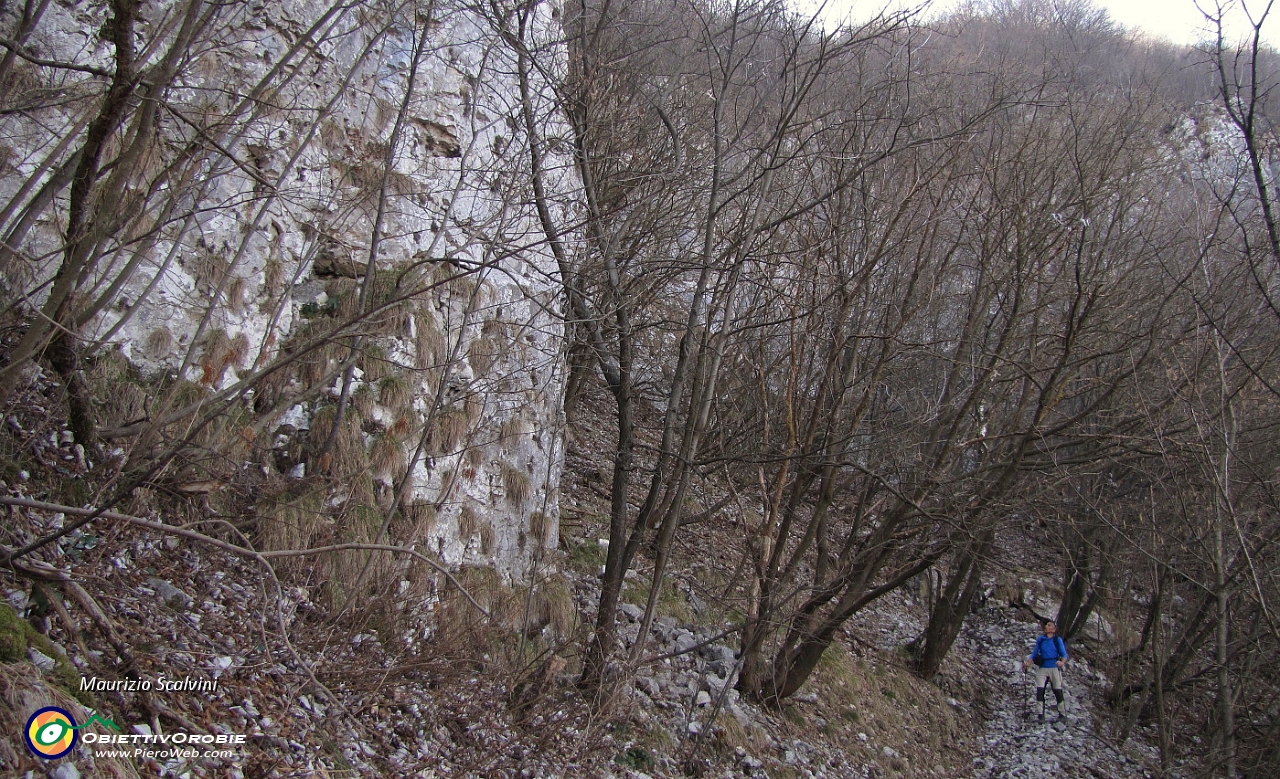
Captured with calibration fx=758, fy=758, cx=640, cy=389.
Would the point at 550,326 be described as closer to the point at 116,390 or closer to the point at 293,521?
the point at 293,521

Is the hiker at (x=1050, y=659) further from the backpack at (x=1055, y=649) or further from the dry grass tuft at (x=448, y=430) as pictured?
the dry grass tuft at (x=448, y=430)

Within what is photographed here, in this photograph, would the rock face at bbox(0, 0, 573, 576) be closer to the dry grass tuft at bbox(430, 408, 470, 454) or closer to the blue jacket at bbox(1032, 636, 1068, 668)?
the dry grass tuft at bbox(430, 408, 470, 454)

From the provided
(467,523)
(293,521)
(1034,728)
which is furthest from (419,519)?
(1034,728)

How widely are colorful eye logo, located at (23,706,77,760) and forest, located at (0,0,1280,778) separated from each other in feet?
0.24

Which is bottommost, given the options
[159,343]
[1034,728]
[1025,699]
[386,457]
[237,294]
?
[1034,728]

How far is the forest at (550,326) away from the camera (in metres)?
3.69

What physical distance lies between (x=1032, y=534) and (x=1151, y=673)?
9.89 ft

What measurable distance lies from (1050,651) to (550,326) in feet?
25.9

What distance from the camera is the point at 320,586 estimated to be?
4551 mm

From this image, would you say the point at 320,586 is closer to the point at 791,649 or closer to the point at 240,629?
the point at 240,629

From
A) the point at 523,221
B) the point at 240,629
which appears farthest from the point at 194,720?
the point at 523,221

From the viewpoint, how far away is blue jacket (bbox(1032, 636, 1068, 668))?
977 centimetres

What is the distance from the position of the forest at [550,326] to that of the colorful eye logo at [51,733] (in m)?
0.07

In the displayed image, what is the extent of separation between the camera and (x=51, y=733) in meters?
2.39
